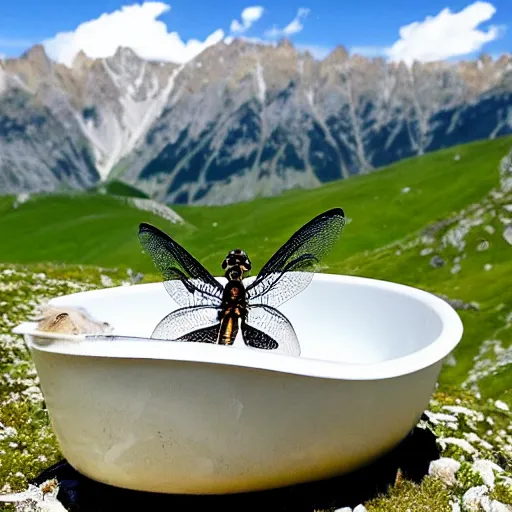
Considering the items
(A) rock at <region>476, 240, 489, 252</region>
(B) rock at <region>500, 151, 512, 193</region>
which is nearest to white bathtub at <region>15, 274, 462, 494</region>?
(A) rock at <region>476, 240, 489, 252</region>

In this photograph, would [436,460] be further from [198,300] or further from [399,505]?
[198,300]

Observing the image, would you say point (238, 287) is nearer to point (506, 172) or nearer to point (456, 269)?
point (456, 269)

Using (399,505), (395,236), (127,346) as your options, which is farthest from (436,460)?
(395,236)

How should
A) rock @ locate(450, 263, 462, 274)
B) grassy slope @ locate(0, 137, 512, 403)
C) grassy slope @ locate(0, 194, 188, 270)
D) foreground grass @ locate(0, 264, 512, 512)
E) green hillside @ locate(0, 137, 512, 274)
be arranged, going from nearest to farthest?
1. foreground grass @ locate(0, 264, 512, 512)
2. rock @ locate(450, 263, 462, 274)
3. grassy slope @ locate(0, 137, 512, 403)
4. green hillside @ locate(0, 137, 512, 274)
5. grassy slope @ locate(0, 194, 188, 270)

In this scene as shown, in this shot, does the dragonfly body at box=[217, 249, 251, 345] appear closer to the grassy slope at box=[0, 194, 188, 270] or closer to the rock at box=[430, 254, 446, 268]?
the rock at box=[430, 254, 446, 268]

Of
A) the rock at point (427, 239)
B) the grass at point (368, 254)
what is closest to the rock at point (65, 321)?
the grass at point (368, 254)

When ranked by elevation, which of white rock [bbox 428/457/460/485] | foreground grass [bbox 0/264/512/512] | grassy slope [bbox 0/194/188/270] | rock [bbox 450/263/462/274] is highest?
white rock [bbox 428/457/460/485]

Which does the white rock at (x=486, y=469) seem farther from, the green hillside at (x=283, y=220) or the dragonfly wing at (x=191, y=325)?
the green hillside at (x=283, y=220)

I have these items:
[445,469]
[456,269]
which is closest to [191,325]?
[445,469]
